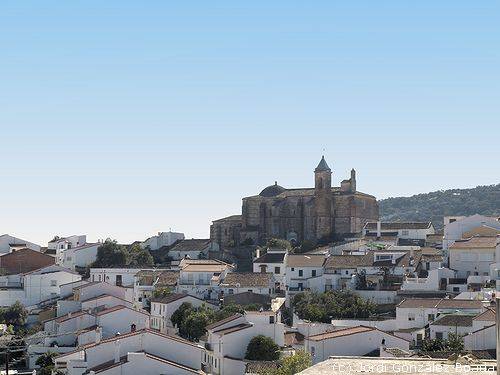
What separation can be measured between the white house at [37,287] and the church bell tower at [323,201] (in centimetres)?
2384

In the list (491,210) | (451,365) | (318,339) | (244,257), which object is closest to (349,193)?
(244,257)

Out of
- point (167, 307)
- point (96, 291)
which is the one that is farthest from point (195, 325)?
point (96, 291)

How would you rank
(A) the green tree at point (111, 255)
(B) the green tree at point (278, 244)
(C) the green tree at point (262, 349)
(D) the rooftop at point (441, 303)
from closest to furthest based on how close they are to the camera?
(C) the green tree at point (262, 349)
(D) the rooftop at point (441, 303)
(A) the green tree at point (111, 255)
(B) the green tree at point (278, 244)

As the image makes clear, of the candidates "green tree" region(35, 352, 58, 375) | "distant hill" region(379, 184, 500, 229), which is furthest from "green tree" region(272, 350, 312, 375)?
"distant hill" region(379, 184, 500, 229)

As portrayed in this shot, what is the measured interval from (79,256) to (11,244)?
30.4ft

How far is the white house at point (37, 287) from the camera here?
214 feet

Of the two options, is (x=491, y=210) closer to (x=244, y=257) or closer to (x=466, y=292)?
(x=244, y=257)

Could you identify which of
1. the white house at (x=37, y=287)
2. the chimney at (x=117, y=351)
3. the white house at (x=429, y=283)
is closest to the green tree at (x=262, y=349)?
the chimney at (x=117, y=351)

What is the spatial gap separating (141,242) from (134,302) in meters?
27.7

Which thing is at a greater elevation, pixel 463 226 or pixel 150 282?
pixel 463 226

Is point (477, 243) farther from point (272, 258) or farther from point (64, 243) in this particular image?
point (64, 243)

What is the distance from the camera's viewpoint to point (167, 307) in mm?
54531

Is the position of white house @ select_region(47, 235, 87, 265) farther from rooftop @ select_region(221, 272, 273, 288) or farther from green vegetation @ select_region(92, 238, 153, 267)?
rooftop @ select_region(221, 272, 273, 288)

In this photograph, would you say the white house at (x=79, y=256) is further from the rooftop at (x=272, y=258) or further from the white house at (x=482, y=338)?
the white house at (x=482, y=338)
